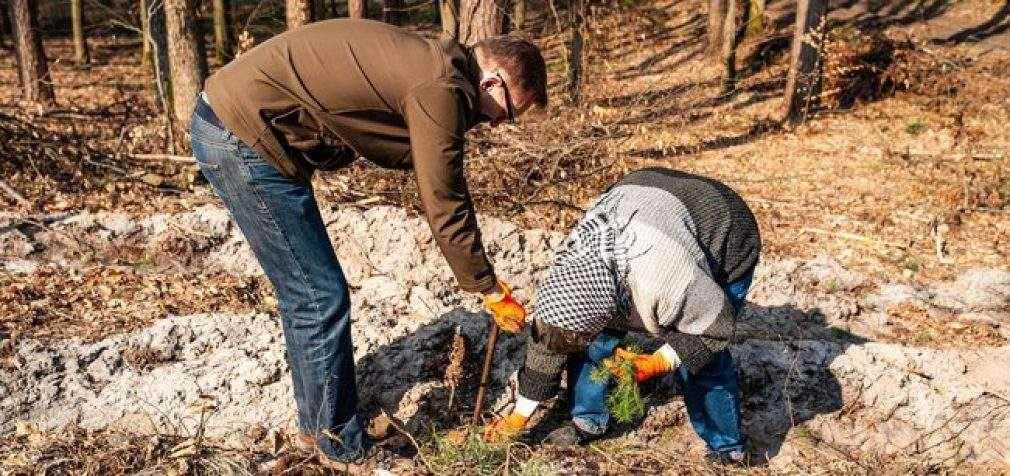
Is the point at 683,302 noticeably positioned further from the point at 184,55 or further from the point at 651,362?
the point at 184,55

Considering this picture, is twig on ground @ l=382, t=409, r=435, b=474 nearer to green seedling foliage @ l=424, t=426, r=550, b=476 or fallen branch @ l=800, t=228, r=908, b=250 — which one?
green seedling foliage @ l=424, t=426, r=550, b=476

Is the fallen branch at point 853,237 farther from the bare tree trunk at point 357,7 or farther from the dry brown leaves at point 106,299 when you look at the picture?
the bare tree trunk at point 357,7

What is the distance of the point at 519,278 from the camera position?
4652 mm

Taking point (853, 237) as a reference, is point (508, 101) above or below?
above

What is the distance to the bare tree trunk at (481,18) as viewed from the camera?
6.38 metres

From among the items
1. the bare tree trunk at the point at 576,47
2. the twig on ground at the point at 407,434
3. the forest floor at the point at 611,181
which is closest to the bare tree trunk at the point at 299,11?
the forest floor at the point at 611,181

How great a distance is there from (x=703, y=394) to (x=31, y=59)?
9257 millimetres

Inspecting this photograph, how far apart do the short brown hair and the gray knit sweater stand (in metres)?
0.56

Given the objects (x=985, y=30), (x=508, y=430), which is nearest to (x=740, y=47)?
(x=985, y=30)

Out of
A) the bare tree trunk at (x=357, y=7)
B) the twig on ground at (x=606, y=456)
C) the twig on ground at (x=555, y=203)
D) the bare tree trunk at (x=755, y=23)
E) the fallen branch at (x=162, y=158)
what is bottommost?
the twig on ground at (x=606, y=456)

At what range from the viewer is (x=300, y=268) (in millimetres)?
2799

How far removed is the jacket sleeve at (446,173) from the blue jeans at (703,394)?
2.59ft

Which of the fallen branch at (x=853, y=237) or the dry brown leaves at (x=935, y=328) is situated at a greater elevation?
the fallen branch at (x=853, y=237)

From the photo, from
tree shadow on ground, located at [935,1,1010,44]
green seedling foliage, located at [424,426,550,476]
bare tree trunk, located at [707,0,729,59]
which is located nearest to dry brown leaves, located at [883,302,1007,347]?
green seedling foliage, located at [424,426,550,476]
